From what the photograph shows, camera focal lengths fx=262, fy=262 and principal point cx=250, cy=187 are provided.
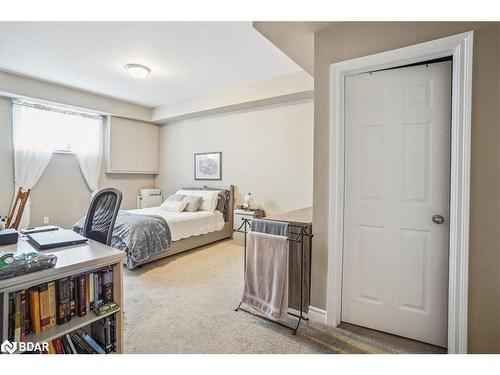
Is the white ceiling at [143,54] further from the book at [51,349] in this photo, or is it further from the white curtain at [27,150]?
the book at [51,349]

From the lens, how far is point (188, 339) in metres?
1.88

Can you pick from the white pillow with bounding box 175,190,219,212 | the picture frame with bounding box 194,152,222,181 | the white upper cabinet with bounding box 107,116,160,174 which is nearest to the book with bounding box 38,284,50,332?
the white pillow with bounding box 175,190,219,212

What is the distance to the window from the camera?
4348 millimetres

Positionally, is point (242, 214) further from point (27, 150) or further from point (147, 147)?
point (27, 150)

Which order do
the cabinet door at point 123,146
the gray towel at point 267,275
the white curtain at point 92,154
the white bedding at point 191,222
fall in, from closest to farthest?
the gray towel at point 267,275 → the white bedding at point 191,222 → the white curtain at point 92,154 → the cabinet door at point 123,146

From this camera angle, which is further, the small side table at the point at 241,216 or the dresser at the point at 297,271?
the small side table at the point at 241,216

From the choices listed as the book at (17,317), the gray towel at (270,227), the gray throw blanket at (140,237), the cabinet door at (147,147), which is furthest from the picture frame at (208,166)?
the book at (17,317)

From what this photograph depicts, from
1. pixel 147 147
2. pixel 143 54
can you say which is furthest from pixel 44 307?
pixel 147 147

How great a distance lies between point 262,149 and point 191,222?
1780 mm

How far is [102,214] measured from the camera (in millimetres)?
1893

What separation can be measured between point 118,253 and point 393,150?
1.93 metres

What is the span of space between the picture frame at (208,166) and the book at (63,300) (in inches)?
157

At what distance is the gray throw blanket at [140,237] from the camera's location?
3170 mm
